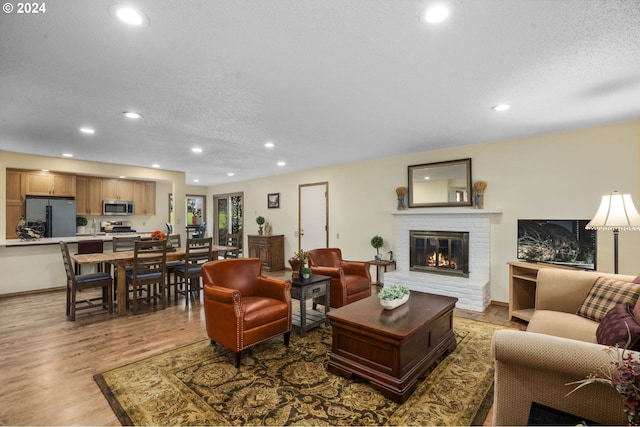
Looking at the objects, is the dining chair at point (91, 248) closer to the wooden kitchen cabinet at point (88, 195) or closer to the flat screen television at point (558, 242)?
the wooden kitchen cabinet at point (88, 195)

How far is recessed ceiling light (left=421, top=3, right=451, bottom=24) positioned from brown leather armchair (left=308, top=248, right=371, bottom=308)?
116 inches

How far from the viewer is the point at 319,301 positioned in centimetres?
396

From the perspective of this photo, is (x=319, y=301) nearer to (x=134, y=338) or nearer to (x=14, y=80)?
(x=134, y=338)

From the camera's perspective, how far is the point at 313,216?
6.99 metres

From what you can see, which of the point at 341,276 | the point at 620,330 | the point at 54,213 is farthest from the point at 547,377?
the point at 54,213

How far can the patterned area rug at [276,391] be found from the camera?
1971 mm

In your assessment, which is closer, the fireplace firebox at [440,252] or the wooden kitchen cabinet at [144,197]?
the fireplace firebox at [440,252]

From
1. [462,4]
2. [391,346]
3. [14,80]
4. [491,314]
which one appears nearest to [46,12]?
[14,80]

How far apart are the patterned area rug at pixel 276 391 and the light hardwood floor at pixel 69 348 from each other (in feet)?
0.60

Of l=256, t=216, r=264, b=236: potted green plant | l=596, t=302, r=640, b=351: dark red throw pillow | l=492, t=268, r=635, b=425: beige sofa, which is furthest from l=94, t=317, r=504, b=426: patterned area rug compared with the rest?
l=256, t=216, r=264, b=236: potted green plant

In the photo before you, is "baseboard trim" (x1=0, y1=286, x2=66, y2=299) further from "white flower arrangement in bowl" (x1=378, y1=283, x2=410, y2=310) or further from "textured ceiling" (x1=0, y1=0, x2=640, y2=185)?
"white flower arrangement in bowl" (x1=378, y1=283, x2=410, y2=310)

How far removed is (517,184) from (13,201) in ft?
28.0

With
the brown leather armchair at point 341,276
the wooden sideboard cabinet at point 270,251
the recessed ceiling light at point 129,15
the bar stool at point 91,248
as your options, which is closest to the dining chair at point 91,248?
the bar stool at point 91,248

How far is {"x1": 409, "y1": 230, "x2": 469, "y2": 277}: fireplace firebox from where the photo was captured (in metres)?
4.78
